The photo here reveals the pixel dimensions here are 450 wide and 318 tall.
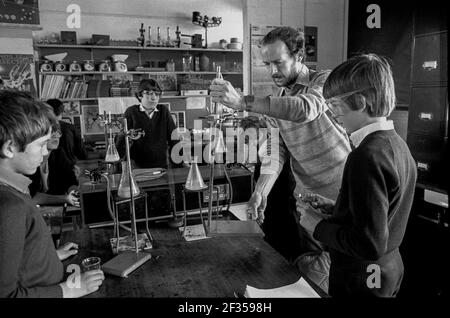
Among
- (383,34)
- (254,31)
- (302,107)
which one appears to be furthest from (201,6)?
(302,107)

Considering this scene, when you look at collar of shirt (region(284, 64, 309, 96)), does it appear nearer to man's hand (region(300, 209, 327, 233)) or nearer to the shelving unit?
man's hand (region(300, 209, 327, 233))

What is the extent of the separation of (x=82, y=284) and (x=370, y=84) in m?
1.00

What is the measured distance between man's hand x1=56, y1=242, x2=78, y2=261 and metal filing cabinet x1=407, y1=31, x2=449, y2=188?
2.46 meters

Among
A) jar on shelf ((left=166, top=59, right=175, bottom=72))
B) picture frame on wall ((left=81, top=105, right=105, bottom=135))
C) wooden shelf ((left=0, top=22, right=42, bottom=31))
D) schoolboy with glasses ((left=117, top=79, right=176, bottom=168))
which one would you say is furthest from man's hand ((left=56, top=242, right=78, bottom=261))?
jar on shelf ((left=166, top=59, right=175, bottom=72))

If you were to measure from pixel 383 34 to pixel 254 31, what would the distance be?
3.81 ft

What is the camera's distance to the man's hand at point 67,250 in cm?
129

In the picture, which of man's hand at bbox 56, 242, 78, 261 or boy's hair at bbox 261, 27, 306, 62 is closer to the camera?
man's hand at bbox 56, 242, 78, 261

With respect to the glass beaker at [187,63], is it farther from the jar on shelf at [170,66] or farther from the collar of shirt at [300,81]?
the collar of shirt at [300,81]

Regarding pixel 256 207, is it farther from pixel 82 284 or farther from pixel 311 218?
pixel 82 284

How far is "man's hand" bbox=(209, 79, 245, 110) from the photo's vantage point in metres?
1.12

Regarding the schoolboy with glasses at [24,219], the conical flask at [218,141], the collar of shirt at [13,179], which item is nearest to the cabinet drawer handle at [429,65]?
the conical flask at [218,141]

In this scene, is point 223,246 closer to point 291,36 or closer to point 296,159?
point 296,159
